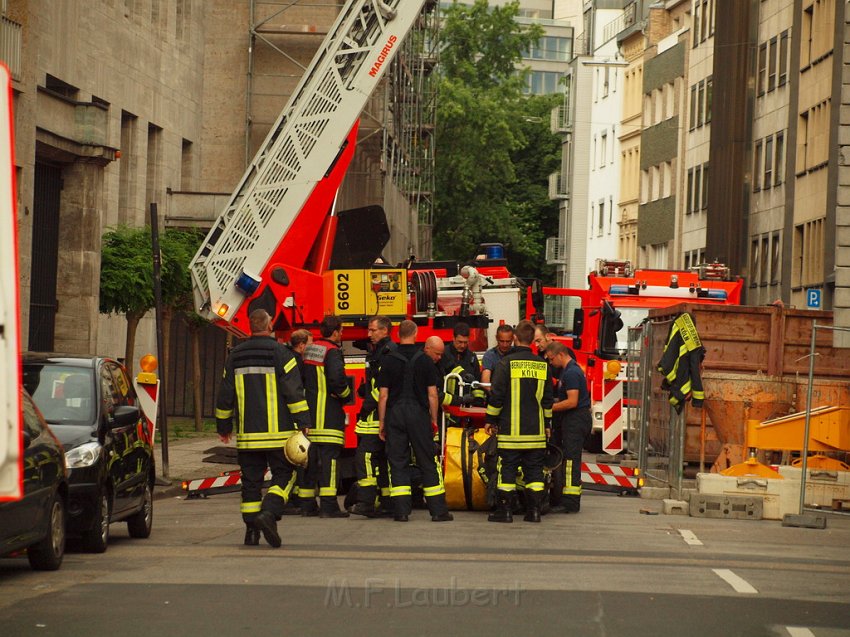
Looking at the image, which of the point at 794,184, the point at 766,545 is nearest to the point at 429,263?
the point at 766,545

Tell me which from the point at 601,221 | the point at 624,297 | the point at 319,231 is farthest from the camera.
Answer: the point at 601,221

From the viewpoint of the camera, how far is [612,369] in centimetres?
2620

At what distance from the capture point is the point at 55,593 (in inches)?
424

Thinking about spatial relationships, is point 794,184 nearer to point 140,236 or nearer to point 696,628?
point 140,236

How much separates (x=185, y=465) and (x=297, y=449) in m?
9.51

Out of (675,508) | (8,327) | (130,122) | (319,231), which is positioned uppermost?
(130,122)

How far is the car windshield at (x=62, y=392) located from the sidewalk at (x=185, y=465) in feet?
18.6

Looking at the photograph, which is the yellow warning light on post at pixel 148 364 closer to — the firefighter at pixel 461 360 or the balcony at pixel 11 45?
the firefighter at pixel 461 360

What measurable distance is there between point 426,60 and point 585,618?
49500mm

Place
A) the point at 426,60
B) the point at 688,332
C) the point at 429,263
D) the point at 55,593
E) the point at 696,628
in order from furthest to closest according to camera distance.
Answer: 1. the point at 426,60
2. the point at 429,263
3. the point at 688,332
4. the point at 55,593
5. the point at 696,628

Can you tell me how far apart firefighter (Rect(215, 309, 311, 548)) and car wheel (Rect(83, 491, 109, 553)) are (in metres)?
1.03

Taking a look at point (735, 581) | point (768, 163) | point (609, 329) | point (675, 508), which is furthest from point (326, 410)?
point (768, 163)

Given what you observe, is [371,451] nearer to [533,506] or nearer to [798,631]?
[533,506]

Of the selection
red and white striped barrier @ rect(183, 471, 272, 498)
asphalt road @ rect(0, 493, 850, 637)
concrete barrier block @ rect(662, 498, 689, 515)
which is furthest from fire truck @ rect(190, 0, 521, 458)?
asphalt road @ rect(0, 493, 850, 637)
